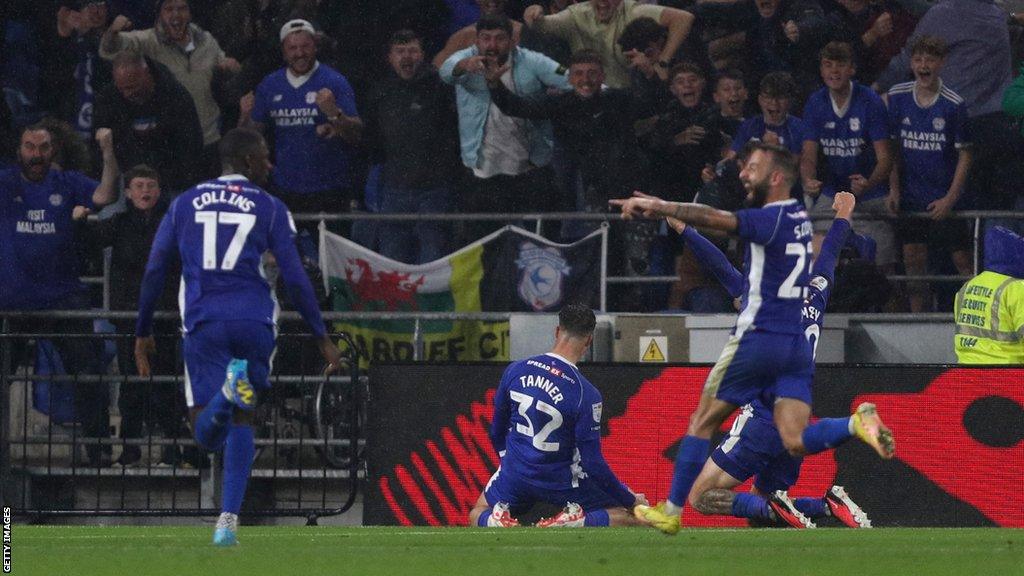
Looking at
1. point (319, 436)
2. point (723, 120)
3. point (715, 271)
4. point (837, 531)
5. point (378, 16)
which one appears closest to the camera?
point (837, 531)

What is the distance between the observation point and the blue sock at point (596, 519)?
11500 mm

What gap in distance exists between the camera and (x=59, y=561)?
854 centimetres

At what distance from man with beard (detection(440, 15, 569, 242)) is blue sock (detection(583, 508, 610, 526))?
422 cm

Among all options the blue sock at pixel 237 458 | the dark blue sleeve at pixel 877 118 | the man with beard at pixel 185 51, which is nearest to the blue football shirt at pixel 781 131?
the dark blue sleeve at pixel 877 118

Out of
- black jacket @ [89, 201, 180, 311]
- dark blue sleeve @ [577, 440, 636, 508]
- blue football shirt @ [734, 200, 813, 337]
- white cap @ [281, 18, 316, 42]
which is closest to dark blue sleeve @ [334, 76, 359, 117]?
white cap @ [281, 18, 316, 42]

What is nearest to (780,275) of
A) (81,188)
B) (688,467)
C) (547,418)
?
(688,467)

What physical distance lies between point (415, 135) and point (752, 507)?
17.4ft

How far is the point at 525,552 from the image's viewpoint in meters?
8.88

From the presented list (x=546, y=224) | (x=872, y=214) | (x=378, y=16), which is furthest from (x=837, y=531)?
(x=378, y=16)

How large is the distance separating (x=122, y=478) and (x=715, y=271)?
5.28m

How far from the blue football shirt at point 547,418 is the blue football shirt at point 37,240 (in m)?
4.90

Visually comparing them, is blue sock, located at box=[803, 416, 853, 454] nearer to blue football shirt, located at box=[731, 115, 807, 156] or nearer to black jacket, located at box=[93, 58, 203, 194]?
blue football shirt, located at box=[731, 115, 807, 156]

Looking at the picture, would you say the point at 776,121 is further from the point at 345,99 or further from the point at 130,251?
the point at 130,251

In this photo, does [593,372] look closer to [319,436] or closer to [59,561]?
[319,436]
